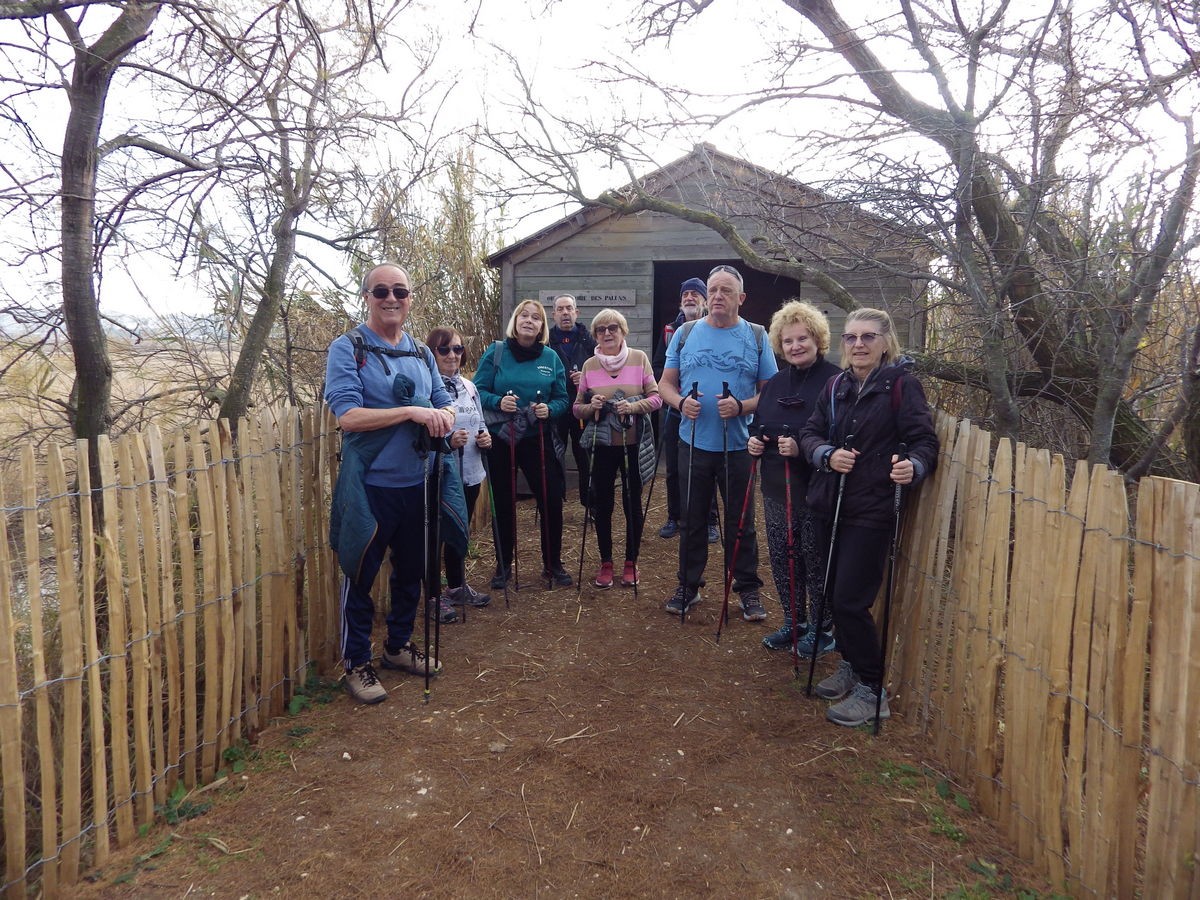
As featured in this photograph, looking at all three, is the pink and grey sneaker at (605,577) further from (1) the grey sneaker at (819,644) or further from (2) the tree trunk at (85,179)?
(2) the tree trunk at (85,179)

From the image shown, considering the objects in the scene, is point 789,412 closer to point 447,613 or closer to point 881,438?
point 881,438

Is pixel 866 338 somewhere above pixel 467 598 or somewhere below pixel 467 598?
above

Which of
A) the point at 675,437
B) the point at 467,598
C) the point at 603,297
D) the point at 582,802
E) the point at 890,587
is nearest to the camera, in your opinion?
the point at 582,802

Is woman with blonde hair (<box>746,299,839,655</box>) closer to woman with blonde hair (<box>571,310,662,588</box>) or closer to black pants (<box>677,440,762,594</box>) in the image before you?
black pants (<box>677,440,762,594</box>)

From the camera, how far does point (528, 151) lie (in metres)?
6.69

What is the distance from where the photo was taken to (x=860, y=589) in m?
3.28

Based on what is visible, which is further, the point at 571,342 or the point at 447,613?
the point at 571,342

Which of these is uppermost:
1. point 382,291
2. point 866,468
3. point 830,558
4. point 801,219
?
point 801,219

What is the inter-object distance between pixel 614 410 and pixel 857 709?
2.35 m

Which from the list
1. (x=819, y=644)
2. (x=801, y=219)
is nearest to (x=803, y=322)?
(x=801, y=219)

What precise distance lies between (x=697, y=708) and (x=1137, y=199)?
3382 mm

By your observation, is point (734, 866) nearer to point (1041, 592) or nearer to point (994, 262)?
point (1041, 592)

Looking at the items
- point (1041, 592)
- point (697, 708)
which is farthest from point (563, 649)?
point (1041, 592)

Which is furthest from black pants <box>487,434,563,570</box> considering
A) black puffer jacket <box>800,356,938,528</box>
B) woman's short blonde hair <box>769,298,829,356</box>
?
black puffer jacket <box>800,356,938,528</box>
